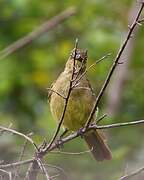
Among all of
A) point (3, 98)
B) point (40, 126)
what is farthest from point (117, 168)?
point (3, 98)

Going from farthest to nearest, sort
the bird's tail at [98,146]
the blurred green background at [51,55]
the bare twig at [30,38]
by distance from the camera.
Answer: the blurred green background at [51,55], the bare twig at [30,38], the bird's tail at [98,146]

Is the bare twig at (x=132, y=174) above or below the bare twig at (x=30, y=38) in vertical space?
below

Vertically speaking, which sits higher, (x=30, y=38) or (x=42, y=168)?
(x=30, y=38)

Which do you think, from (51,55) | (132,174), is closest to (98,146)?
(132,174)

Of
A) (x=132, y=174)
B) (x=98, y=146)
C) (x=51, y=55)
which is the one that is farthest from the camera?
(x=51, y=55)

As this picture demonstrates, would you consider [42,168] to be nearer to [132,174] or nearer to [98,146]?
[132,174]

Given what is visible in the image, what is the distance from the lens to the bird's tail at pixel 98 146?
5.05 m

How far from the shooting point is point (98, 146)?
5.19m

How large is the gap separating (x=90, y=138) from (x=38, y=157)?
1.47 metres

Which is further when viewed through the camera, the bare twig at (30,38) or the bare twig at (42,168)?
the bare twig at (30,38)

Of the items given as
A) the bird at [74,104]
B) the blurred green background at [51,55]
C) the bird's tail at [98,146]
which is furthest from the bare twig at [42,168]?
the blurred green background at [51,55]

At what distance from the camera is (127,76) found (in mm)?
8312

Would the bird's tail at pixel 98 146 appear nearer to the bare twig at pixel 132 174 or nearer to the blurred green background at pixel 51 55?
the bare twig at pixel 132 174

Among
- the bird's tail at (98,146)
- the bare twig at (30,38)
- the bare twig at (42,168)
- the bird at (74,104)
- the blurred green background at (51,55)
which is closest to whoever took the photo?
the bare twig at (42,168)
